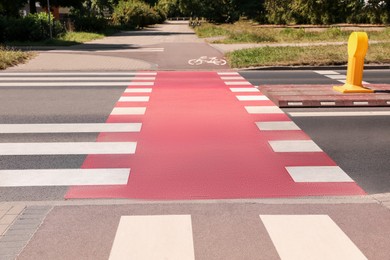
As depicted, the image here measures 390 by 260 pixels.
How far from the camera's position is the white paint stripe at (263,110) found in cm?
995

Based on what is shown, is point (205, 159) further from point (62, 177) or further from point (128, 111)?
point (128, 111)

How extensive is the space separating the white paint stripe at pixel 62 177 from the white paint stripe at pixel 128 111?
3637 mm

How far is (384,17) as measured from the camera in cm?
4725

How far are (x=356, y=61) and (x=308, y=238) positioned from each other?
8146 millimetres

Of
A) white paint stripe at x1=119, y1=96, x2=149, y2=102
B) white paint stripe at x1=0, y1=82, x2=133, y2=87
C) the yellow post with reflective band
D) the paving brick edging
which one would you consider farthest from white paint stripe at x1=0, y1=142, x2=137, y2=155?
white paint stripe at x1=0, y1=82, x2=133, y2=87

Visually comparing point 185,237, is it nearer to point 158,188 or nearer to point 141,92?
point 158,188

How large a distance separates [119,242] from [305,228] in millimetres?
1720

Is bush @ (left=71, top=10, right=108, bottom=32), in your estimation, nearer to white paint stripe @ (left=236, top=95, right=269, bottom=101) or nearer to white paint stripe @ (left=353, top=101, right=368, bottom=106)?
white paint stripe @ (left=236, top=95, right=269, bottom=101)

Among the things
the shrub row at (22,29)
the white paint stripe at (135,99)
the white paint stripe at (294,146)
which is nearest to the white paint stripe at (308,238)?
the white paint stripe at (294,146)

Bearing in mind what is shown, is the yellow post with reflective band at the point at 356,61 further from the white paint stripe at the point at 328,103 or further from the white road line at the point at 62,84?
the white road line at the point at 62,84

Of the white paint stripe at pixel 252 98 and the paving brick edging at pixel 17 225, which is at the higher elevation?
the paving brick edging at pixel 17 225


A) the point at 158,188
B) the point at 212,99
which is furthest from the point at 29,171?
the point at 212,99

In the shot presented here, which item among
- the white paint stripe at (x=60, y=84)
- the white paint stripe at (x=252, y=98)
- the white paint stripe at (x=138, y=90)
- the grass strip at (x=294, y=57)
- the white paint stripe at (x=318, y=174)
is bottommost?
the white paint stripe at (x=60, y=84)

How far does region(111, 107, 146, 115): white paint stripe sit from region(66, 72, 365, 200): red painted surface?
194mm
